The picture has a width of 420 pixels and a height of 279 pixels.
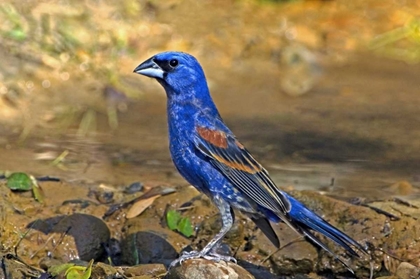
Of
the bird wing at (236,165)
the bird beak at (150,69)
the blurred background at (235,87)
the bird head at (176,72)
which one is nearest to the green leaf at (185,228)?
the bird wing at (236,165)

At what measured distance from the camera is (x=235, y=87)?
347 inches

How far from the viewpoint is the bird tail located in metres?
4.64

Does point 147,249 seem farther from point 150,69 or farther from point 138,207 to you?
point 150,69

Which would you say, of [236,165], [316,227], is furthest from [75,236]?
[316,227]

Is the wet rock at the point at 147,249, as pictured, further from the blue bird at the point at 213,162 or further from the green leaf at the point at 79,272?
the green leaf at the point at 79,272

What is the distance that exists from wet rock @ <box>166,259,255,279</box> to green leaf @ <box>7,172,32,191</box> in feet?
4.63

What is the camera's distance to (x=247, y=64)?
9.41 metres

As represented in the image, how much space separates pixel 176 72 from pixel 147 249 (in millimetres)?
1001

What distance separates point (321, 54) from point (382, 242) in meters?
4.84

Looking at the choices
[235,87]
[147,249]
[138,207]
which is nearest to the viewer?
[147,249]

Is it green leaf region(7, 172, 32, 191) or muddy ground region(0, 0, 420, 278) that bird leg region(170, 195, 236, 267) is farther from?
green leaf region(7, 172, 32, 191)

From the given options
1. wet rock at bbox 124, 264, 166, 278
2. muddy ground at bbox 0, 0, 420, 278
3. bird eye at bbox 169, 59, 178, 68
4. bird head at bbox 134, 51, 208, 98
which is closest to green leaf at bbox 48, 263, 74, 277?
wet rock at bbox 124, 264, 166, 278

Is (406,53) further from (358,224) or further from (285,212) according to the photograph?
(285,212)

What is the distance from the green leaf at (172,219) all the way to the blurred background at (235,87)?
1010mm
